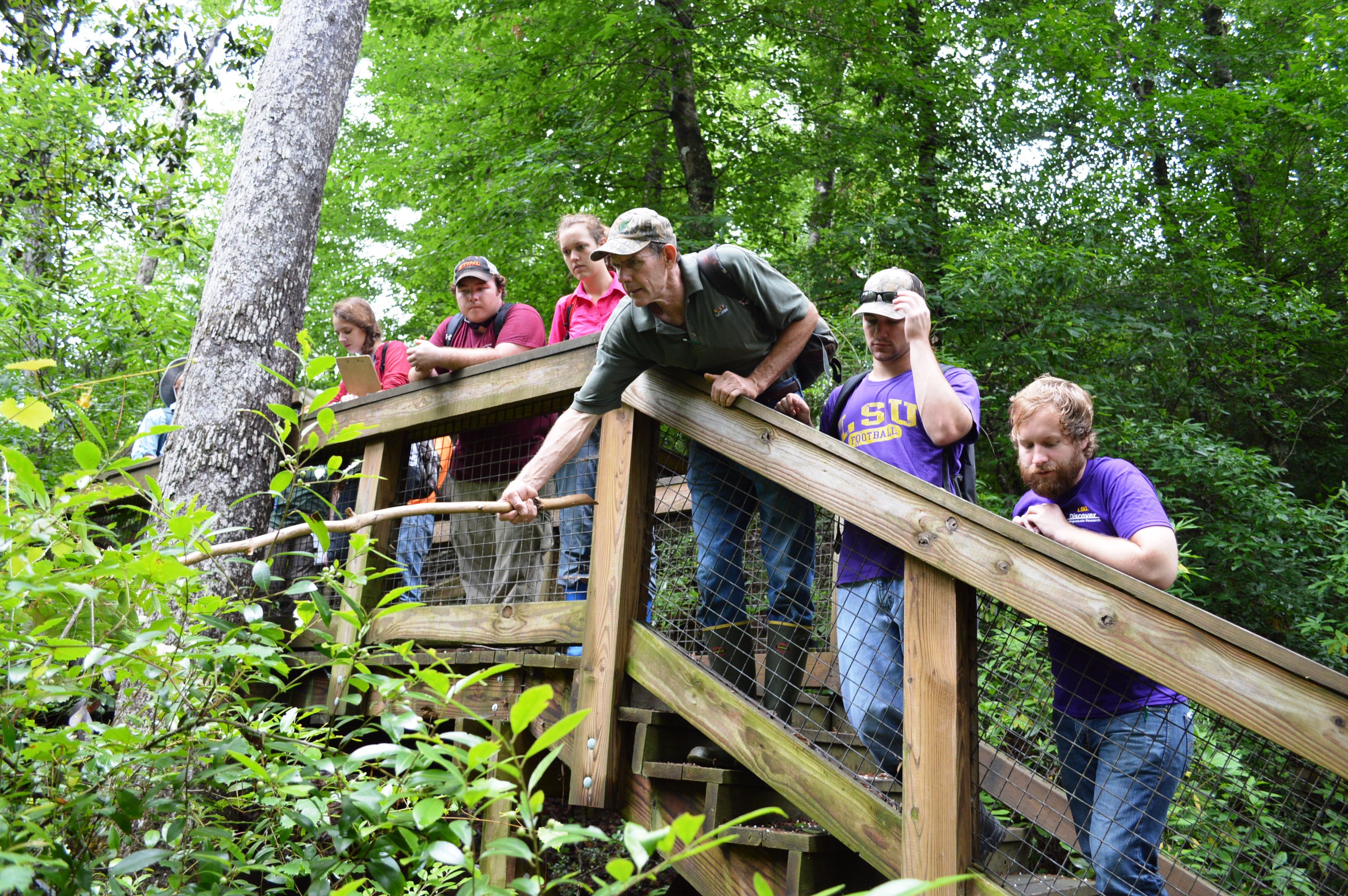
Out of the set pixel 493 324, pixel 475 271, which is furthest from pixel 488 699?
pixel 475 271

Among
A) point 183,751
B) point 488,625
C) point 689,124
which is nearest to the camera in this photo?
point 183,751

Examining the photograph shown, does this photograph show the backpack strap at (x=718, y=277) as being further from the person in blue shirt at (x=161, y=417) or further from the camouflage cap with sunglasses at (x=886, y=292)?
the person in blue shirt at (x=161, y=417)

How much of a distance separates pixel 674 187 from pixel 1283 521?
701 centimetres

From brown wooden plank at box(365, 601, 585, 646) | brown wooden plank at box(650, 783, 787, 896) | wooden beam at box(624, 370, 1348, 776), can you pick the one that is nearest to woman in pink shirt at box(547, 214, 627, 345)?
brown wooden plank at box(365, 601, 585, 646)

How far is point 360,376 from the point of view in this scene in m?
4.30

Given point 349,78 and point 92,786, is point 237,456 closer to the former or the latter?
point 349,78

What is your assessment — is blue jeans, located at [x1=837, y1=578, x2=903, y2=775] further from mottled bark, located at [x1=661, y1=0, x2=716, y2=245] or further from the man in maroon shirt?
mottled bark, located at [x1=661, y1=0, x2=716, y2=245]

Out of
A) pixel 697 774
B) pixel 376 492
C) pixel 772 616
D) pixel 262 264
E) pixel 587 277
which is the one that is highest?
pixel 262 264

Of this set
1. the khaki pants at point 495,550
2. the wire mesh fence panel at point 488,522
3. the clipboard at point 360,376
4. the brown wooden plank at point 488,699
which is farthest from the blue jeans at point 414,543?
the brown wooden plank at point 488,699

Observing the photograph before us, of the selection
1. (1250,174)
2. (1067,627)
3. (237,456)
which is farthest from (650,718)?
(1250,174)

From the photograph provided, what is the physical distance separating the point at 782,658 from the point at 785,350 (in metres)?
0.92

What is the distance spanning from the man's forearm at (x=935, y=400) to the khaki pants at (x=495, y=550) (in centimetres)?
167

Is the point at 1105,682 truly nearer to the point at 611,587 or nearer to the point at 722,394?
the point at 722,394

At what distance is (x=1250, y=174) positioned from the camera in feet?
37.0
